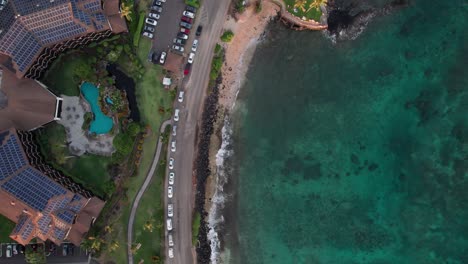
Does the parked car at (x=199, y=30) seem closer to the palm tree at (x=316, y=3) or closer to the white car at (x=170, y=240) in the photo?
the palm tree at (x=316, y=3)

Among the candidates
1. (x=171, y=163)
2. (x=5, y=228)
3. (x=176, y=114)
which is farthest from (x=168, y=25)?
(x=5, y=228)

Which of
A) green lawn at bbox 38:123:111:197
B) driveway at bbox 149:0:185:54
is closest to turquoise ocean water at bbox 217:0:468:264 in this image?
driveway at bbox 149:0:185:54

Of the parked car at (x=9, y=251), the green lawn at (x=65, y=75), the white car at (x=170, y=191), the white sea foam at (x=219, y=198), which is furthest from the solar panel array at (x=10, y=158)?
the white sea foam at (x=219, y=198)

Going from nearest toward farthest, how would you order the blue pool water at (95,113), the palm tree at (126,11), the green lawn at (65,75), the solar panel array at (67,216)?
the solar panel array at (67,216) → the palm tree at (126,11) → the green lawn at (65,75) → the blue pool water at (95,113)

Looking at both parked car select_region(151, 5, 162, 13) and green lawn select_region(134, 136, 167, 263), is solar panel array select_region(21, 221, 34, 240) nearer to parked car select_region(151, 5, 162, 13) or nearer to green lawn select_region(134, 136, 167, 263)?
green lawn select_region(134, 136, 167, 263)

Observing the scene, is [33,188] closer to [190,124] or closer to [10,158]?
[10,158]
